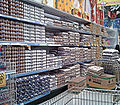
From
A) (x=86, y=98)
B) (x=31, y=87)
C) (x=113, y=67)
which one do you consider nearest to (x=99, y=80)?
(x=86, y=98)

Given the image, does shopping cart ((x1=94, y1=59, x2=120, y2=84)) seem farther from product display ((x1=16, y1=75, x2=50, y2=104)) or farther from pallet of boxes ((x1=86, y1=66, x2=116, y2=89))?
product display ((x1=16, y1=75, x2=50, y2=104))

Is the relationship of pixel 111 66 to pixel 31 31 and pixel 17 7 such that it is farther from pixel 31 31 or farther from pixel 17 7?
pixel 17 7

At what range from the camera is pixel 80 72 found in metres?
5.11

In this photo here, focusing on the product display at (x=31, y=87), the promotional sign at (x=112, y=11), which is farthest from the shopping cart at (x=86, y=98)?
the promotional sign at (x=112, y=11)

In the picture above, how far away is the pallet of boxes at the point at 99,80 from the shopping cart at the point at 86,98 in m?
0.34

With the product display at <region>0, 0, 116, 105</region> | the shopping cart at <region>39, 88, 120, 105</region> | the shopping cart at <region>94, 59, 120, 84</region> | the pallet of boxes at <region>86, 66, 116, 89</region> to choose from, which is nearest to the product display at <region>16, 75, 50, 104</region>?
the product display at <region>0, 0, 116, 105</region>

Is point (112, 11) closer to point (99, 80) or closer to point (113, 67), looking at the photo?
point (113, 67)

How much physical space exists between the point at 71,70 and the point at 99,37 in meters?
2.90

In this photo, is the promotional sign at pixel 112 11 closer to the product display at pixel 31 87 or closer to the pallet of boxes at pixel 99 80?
the product display at pixel 31 87

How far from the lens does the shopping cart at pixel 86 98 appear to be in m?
1.84

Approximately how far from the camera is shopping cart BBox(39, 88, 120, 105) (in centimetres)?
184

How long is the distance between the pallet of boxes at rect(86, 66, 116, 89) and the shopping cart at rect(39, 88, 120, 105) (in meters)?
0.34

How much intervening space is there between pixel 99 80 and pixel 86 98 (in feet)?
1.68

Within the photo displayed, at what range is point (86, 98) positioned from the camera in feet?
6.39
